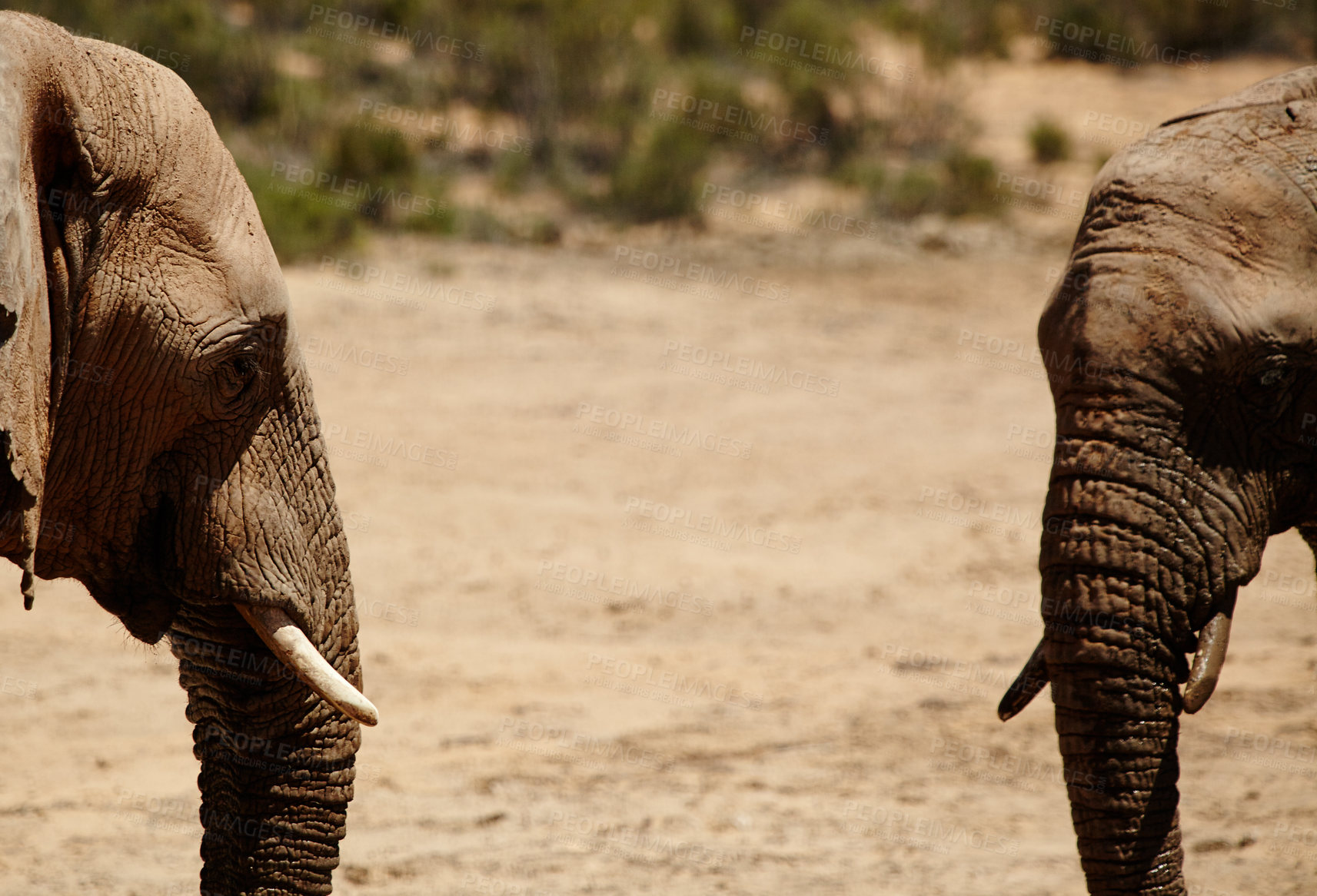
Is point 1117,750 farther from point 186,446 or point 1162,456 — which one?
point 186,446

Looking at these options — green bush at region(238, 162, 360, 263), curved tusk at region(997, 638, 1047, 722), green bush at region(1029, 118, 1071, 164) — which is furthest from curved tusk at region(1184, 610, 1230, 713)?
green bush at region(1029, 118, 1071, 164)

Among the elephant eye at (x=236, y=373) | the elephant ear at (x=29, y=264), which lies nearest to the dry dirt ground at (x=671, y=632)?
the elephant eye at (x=236, y=373)

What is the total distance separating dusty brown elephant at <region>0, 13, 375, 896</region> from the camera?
2.78 m

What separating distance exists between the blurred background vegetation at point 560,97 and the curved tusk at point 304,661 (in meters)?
9.77

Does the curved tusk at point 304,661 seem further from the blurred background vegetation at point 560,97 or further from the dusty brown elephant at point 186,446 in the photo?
the blurred background vegetation at point 560,97

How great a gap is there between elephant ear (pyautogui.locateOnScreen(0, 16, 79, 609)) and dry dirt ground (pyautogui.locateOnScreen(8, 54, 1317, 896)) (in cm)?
91

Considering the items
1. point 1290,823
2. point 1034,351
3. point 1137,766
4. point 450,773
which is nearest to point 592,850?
point 450,773

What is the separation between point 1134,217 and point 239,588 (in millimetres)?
2359

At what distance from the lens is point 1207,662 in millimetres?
3439

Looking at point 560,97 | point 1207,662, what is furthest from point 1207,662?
point 560,97

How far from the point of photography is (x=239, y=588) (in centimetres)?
313

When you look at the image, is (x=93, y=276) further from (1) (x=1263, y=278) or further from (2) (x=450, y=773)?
(2) (x=450, y=773)

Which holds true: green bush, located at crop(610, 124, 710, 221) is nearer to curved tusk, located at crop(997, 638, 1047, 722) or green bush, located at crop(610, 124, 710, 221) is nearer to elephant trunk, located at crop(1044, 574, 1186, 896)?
curved tusk, located at crop(997, 638, 1047, 722)

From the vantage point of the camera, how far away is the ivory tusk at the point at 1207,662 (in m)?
3.40
